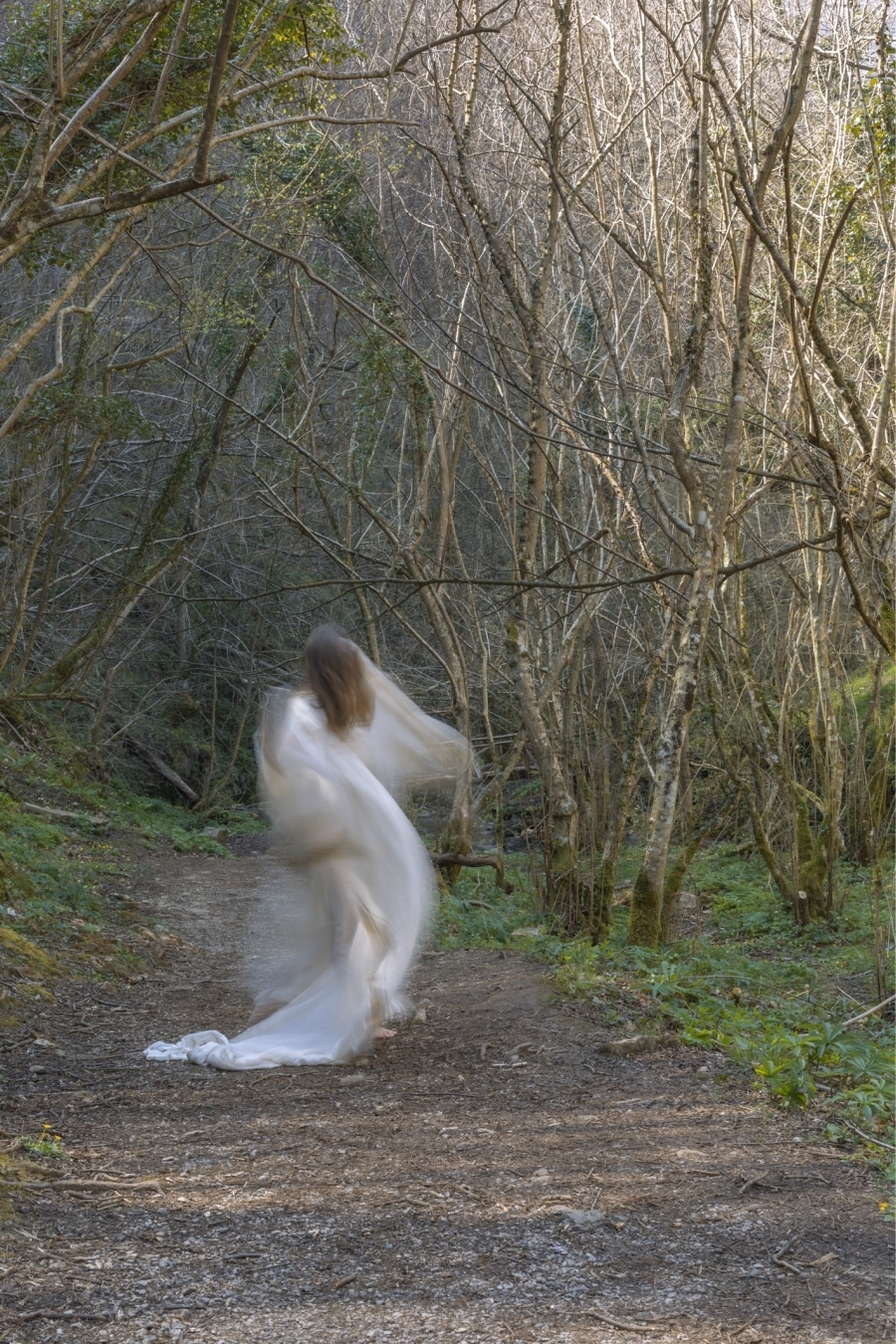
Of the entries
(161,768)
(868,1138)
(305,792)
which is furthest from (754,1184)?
(161,768)

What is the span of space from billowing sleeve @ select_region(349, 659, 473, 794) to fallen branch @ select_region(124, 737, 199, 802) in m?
15.0

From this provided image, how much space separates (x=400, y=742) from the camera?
5.41m

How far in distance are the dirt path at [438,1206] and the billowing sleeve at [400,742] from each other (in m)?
1.18

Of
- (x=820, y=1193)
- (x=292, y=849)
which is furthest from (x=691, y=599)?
(x=820, y=1193)

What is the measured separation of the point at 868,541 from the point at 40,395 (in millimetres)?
8547

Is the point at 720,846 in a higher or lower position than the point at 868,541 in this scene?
lower

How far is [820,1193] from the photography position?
3260 millimetres

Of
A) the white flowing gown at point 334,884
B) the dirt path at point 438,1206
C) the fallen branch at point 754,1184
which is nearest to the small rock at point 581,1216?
the dirt path at point 438,1206

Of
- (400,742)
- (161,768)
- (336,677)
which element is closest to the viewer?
(336,677)

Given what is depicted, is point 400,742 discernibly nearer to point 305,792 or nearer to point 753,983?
point 305,792

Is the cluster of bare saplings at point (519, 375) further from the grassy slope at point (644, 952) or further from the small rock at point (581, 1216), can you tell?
the small rock at point (581, 1216)

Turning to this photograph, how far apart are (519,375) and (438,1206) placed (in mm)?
8549

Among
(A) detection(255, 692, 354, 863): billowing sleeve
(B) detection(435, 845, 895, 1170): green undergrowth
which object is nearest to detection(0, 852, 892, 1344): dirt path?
(B) detection(435, 845, 895, 1170): green undergrowth

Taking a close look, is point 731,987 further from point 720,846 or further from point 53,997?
point 720,846
